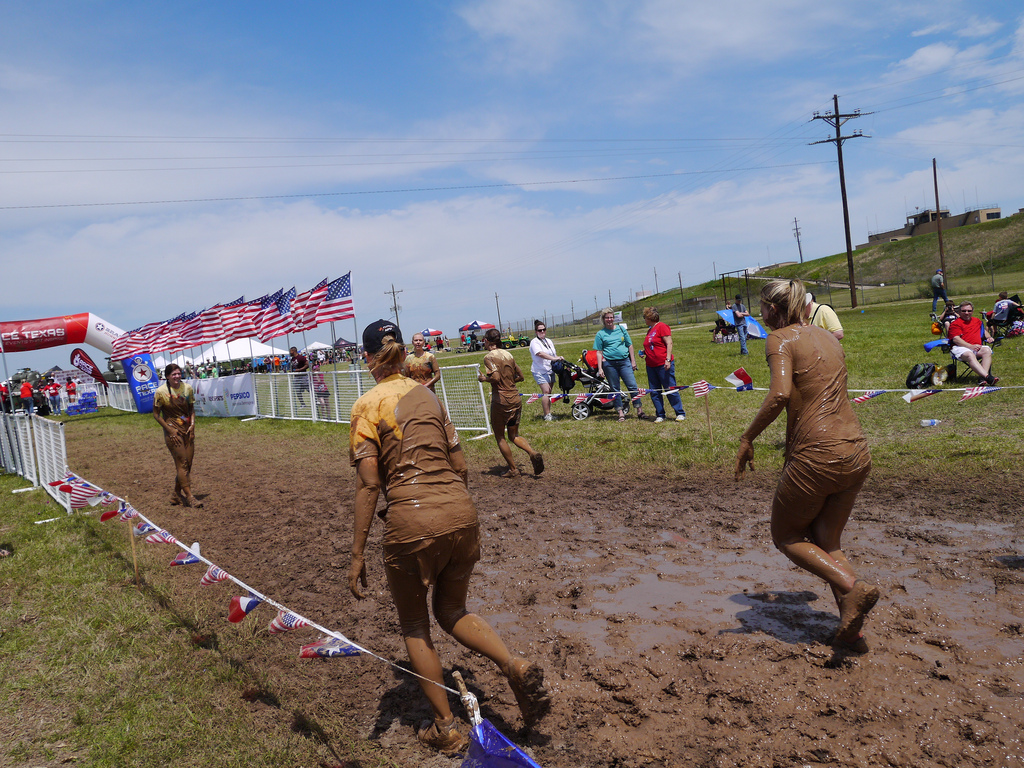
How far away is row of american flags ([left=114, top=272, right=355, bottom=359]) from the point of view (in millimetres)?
20516

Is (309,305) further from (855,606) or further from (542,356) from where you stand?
(855,606)

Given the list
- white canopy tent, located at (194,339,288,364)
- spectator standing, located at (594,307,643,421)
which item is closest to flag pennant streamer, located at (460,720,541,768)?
spectator standing, located at (594,307,643,421)

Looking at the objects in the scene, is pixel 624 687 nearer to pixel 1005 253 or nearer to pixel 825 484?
pixel 825 484

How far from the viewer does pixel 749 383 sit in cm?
836

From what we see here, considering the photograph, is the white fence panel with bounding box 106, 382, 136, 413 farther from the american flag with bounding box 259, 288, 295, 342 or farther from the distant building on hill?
the distant building on hill

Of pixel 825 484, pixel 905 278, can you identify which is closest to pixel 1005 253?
pixel 905 278

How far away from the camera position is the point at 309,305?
20.9 metres

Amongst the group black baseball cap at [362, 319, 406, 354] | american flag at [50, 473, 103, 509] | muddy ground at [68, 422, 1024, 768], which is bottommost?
muddy ground at [68, 422, 1024, 768]

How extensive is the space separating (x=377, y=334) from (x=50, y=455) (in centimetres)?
1059

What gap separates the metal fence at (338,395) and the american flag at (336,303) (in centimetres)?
190

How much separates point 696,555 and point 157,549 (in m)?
5.97

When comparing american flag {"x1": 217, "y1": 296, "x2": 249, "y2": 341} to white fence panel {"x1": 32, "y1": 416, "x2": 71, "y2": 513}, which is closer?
white fence panel {"x1": 32, "y1": 416, "x2": 71, "y2": 513}

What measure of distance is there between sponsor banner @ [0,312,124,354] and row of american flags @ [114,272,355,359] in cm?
66

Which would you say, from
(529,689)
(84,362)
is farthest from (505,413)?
(84,362)
